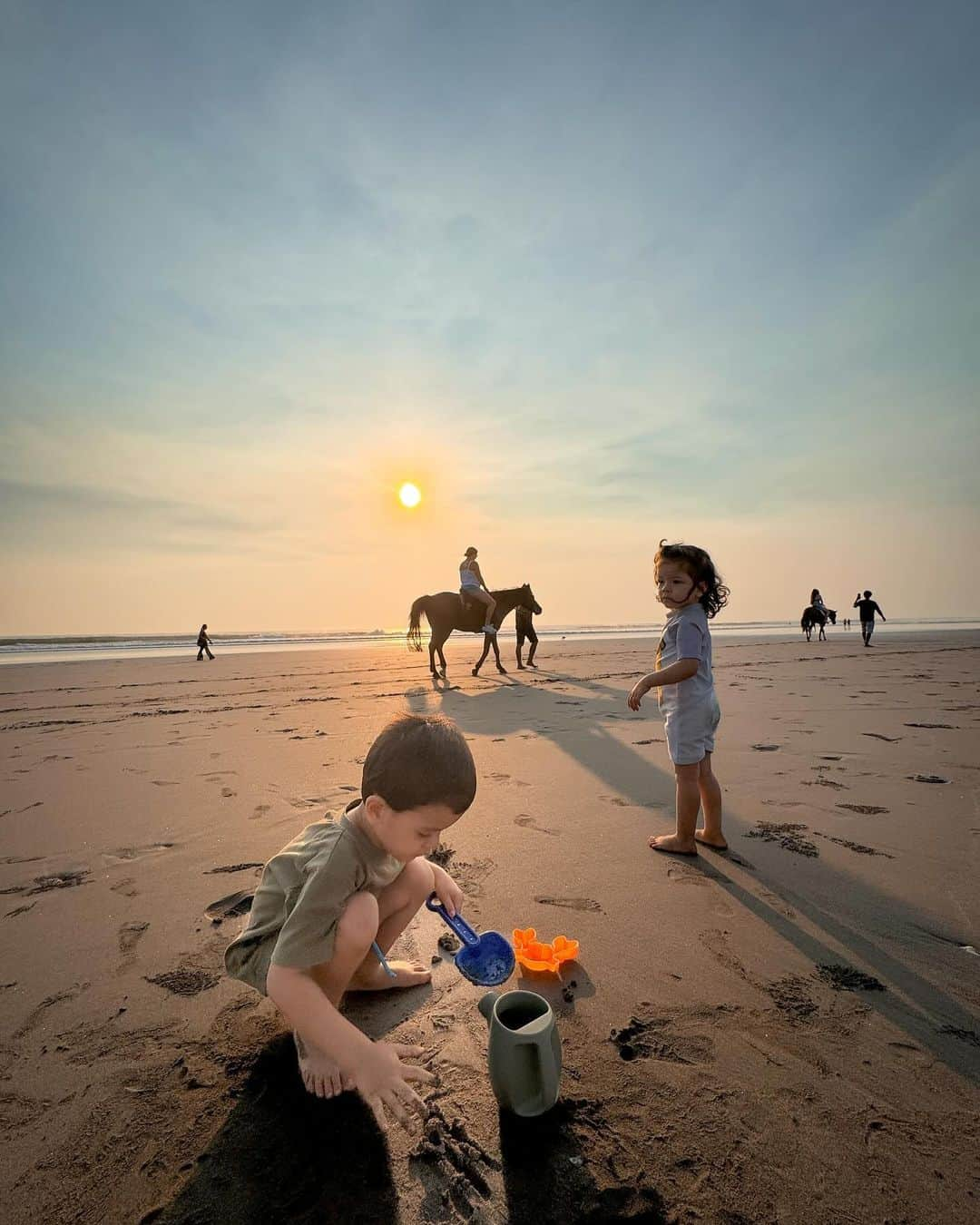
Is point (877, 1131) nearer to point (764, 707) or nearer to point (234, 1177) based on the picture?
point (234, 1177)

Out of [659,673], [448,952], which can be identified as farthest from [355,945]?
[659,673]

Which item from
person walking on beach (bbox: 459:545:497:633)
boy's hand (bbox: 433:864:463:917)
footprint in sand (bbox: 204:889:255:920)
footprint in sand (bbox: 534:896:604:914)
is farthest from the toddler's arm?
person walking on beach (bbox: 459:545:497:633)

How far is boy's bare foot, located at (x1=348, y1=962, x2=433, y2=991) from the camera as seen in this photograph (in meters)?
2.11

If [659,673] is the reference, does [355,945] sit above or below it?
below

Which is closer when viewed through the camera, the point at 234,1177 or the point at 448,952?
the point at 234,1177

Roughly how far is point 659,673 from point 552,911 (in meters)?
1.38

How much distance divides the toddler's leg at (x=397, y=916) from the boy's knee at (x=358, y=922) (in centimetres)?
21

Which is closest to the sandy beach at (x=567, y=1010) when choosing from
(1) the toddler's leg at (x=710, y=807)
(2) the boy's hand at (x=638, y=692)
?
(1) the toddler's leg at (x=710, y=807)

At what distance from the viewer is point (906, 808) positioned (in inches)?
147

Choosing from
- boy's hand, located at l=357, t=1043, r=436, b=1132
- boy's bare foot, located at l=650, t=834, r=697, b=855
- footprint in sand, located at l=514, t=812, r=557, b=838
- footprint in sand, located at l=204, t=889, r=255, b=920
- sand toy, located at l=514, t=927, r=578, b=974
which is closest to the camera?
boy's hand, located at l=357, t=1043, r=436, b=1132

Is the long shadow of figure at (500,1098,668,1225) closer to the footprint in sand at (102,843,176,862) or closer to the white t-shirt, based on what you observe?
the white t-shirt

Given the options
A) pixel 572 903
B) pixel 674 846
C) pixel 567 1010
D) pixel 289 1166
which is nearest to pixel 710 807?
pixel 674 846

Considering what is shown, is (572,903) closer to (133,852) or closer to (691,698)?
(691,698)

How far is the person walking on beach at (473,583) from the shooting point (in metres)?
12.4
